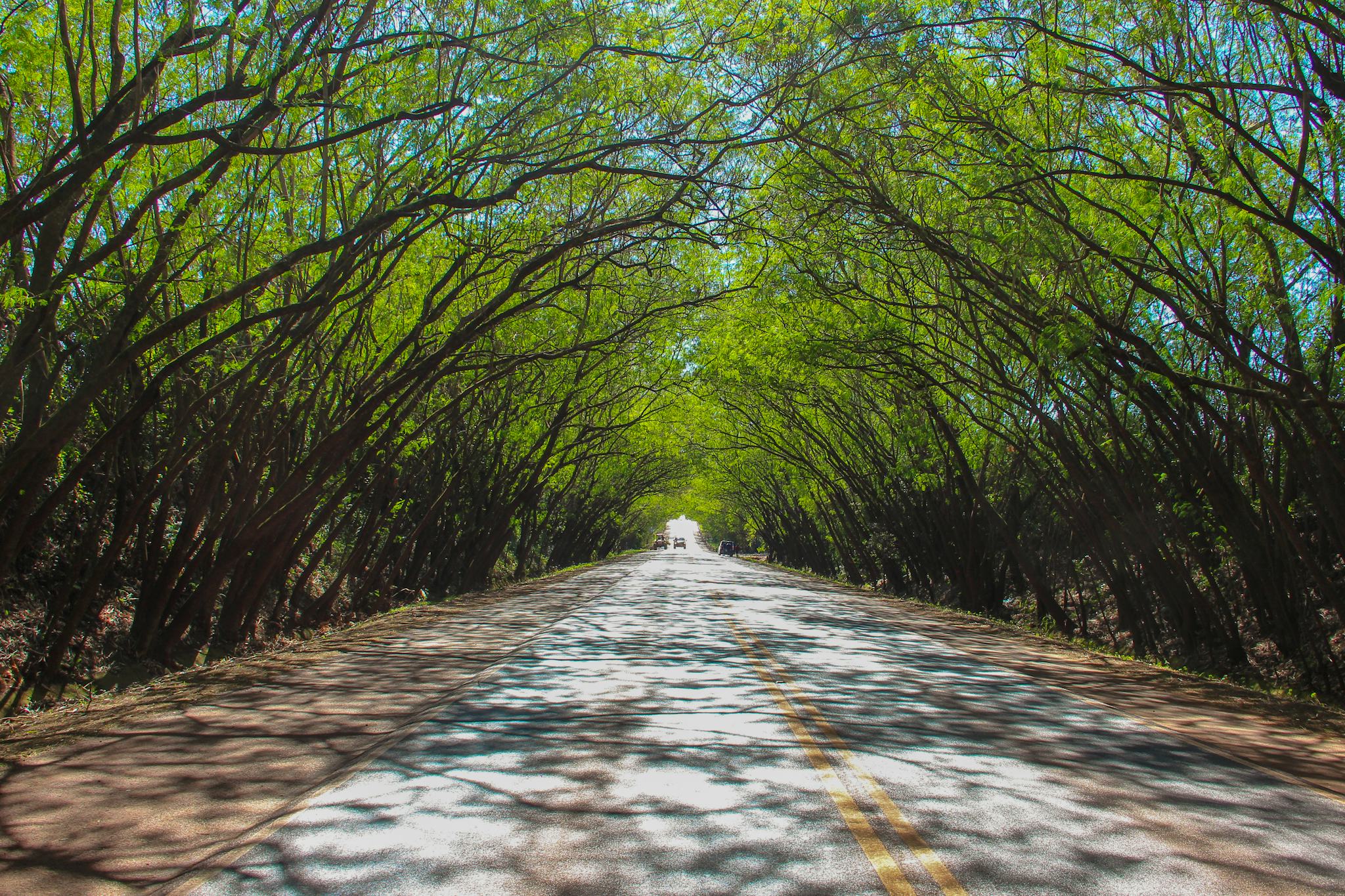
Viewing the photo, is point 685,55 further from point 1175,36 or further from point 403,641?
point 403,641

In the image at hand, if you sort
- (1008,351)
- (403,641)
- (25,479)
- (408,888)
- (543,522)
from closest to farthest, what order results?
1. (408,888)
2. (25,479)
3. (403,641)
4. (1008,351)
5. (543,522)

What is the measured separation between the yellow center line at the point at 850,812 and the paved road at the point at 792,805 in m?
0.02

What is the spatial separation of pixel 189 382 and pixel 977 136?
34.8 ft

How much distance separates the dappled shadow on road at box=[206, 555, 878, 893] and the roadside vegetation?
176 inches

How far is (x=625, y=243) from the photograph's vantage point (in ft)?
64.8

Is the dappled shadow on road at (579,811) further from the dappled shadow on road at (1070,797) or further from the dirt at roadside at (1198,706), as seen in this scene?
the dirt at roadside at (1198,706)

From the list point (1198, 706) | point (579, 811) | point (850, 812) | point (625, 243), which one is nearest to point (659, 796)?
point (579, 811)

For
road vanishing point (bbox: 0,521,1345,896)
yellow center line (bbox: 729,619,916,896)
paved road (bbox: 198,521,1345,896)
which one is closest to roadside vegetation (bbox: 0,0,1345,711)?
road vanishing point (bbox: 0,521,1345,896)

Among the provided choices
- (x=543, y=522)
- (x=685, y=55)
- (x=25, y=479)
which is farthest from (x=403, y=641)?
(x=543, y=522)

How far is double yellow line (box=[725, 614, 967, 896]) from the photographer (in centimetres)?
425

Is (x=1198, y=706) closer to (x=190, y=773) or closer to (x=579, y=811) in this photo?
(x=579, y=811)

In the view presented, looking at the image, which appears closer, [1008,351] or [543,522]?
[1008,351]

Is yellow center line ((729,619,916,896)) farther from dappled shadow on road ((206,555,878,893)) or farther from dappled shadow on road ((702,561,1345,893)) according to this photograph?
dappled shadow on road ((702,561,1345,893))

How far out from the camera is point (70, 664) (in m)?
11.0
